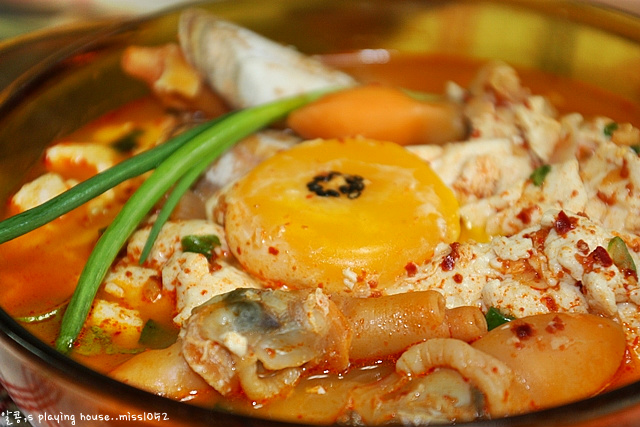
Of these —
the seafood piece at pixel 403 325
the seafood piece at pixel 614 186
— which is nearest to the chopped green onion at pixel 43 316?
the seafood piece at pixel 403 325

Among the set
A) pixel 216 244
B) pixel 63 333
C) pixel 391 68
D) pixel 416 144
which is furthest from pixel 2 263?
pixel 391 68

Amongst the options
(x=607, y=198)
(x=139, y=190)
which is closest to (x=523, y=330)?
(x=607, y=198)

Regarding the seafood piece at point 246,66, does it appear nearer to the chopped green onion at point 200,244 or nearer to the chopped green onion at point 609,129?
the chopped green onion at point 200,244

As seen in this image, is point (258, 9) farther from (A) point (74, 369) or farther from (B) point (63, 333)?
(A) point (74, 369)

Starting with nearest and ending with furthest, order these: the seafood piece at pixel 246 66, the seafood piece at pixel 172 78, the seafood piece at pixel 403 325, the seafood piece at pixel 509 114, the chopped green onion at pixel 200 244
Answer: the seafood piece at pixel 403 325 → the chopped green onion at pixel 200 244 → the seafood piece at pixel 509 114 → the seafood piece at pixel 246 66 → the seafood piece at pixel 172 78

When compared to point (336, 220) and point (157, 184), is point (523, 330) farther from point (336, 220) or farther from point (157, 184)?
point (157, 184)

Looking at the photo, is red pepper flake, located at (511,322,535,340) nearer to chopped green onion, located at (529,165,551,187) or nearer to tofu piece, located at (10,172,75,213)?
chopped green onion, located at (529,165,551,187)

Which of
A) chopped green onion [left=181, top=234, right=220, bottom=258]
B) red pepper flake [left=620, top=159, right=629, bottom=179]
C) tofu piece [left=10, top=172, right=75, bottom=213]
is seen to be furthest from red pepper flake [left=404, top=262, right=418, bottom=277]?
tofu piece [left=10, top=172, right=75, bottom=213]
